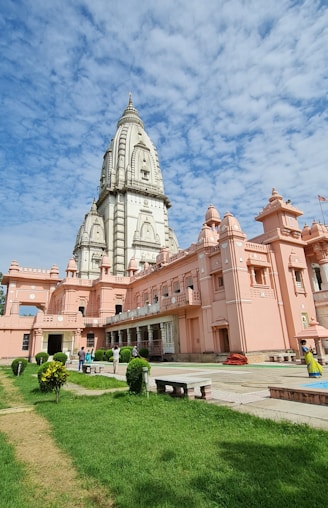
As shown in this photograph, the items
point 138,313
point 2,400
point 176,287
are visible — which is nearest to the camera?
point 2,400

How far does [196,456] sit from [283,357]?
59.4 ft

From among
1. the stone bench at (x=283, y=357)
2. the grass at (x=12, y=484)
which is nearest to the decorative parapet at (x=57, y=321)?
the stone bench at (x=283, y=357)

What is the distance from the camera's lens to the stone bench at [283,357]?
67.2 ft

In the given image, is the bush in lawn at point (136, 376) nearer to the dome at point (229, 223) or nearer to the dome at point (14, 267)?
the dome at point (229, 223)

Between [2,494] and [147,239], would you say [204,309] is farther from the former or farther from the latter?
[147,239]

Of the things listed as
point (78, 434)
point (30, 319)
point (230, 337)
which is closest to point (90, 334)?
point (30, 319)

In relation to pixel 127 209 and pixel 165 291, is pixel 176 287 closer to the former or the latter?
pixel 165 291

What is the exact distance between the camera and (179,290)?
2964cm

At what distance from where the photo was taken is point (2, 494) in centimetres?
380

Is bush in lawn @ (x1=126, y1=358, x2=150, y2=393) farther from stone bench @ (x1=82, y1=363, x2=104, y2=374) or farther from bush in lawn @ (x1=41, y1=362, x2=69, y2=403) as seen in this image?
stone bench @ (x1=82, y1=363, x2=104, y2=374)

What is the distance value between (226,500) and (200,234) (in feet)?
76.7

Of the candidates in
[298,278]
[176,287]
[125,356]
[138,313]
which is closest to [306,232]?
[298,278]

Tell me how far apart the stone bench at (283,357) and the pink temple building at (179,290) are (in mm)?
514

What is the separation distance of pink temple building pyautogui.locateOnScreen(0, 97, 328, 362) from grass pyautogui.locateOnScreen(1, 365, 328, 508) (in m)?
15.1
